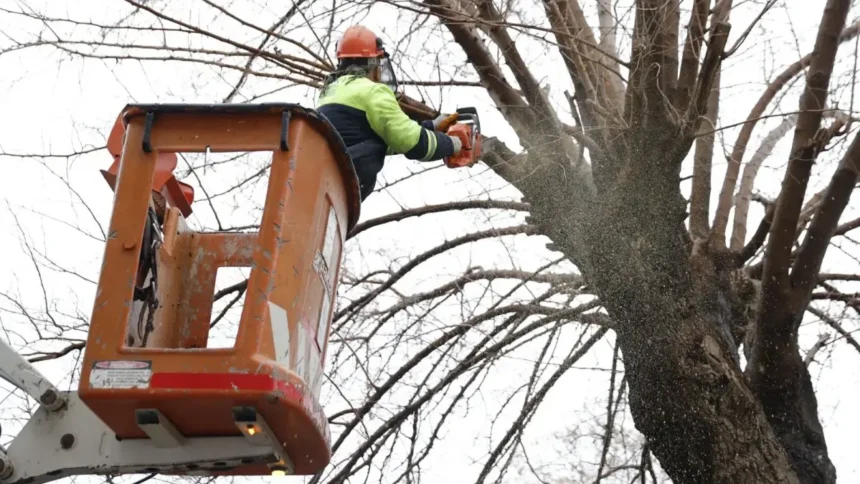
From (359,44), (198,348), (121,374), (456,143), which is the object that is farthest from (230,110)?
(456,143)

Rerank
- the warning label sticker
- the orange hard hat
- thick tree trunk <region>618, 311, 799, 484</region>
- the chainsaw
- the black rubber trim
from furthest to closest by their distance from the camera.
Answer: the chainsaw, the orange hard hat, thick tree trunk <region>618, 311, 799, 484</region>, the black rubber trim, the warning label sticker

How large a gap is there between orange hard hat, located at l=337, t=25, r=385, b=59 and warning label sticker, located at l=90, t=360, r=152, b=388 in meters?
2.20

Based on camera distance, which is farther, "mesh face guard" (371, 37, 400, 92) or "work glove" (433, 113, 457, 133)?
"work glove" (433, 113, 457, 133)

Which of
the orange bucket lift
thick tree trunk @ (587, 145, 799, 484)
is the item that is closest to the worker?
the orange bucket lift

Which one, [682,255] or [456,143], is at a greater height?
[456,143]

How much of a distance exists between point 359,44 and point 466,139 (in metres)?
0.69

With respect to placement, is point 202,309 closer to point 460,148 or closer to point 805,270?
point 460,148

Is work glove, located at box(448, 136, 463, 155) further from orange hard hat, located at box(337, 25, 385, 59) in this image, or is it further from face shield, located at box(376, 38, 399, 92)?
orange hard hat, located at box(337, 25, 385, 59)

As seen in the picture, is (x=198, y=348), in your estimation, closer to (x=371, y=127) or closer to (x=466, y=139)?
(x=371, y=127)

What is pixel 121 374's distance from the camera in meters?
3.03

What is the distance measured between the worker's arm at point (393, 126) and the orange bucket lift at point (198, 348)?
700mm

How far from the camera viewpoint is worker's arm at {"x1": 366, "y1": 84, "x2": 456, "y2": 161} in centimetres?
438

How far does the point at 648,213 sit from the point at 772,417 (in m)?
1.09

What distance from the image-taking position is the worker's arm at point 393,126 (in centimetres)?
438
